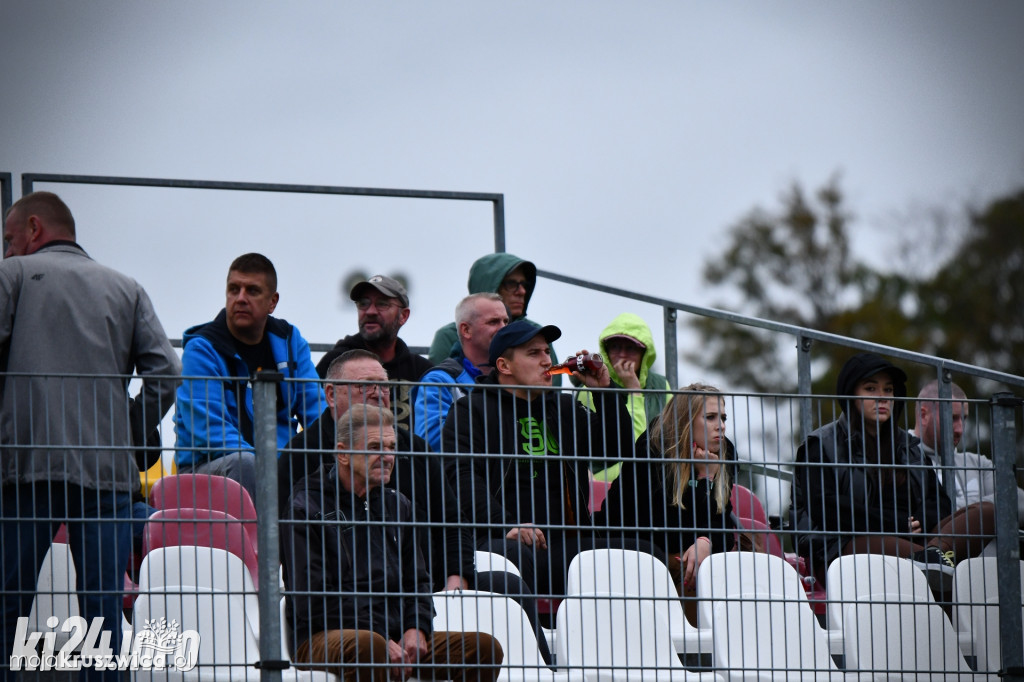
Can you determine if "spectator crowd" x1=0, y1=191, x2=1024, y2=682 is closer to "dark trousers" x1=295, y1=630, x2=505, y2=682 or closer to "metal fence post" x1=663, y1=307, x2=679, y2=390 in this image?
"dark trousers" x1=295, y1=630, x2=505, y2=682

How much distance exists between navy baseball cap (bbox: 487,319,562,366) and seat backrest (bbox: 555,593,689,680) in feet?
4.23

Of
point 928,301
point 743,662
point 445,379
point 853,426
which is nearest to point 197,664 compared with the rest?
point 743,662

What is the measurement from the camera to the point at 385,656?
479 centimetres

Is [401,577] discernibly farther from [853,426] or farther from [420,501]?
[853,426]

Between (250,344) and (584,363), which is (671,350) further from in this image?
(250,344)

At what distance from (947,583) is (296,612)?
286 centimetres

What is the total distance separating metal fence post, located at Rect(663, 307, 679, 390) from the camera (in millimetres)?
8289

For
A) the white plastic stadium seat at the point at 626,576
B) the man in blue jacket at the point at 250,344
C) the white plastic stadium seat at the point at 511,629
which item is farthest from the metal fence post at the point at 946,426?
the man in blue jacket at the point at 250,344

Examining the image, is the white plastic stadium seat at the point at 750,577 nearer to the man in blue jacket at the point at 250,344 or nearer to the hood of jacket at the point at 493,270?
the man in blue jacket at the point at 250,344

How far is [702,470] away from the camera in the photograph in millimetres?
6008

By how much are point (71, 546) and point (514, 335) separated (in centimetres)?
218

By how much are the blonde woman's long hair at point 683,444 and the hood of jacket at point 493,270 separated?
222 cm

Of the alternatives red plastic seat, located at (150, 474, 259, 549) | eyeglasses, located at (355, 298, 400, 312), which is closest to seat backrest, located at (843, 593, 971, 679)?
red plastic seat, located at (150, 474, 259, 549)

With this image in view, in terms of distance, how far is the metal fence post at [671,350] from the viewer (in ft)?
27.2
